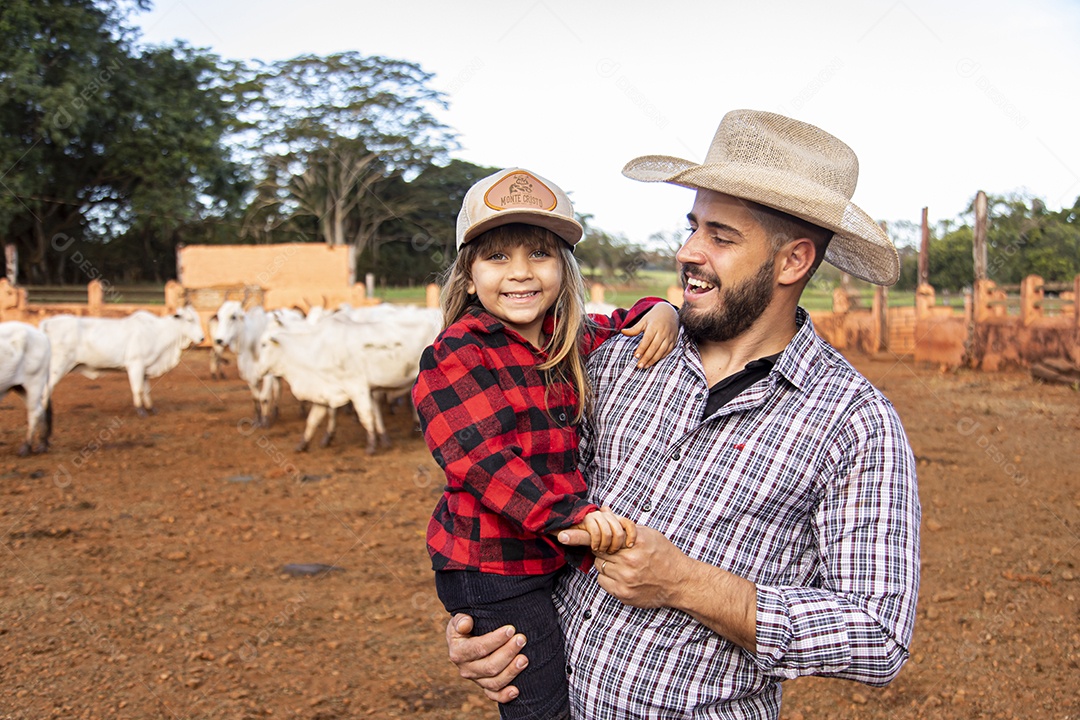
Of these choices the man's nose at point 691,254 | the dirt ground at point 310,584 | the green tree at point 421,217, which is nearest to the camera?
the man's nose at point 691,254

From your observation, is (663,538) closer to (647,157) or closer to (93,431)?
(647,157)

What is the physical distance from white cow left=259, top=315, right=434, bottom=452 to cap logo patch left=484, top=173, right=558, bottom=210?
7993 millimetres

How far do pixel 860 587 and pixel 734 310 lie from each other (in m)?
0.71

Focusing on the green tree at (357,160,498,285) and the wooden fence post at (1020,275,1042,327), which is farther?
the green tree at (357,160,498,285)

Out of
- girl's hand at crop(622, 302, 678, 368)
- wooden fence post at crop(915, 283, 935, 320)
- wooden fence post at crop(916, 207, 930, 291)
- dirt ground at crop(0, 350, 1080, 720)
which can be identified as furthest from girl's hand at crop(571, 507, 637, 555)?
wooden fence post at crop(916, 207, 930, 291)

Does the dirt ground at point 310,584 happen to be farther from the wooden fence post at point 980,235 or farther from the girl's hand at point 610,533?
the wooden fence post at point 980,235

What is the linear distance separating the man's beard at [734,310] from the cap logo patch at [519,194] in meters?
0.48

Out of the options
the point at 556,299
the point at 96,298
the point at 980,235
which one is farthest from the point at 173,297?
the point at 556,299

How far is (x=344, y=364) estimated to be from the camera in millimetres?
10000

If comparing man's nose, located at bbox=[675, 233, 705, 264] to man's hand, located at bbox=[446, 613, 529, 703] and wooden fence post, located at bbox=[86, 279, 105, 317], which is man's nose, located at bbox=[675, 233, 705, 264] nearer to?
man's hand, located at bbox=[446, 613, 529, 703]

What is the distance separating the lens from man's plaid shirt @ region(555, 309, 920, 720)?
1697mm

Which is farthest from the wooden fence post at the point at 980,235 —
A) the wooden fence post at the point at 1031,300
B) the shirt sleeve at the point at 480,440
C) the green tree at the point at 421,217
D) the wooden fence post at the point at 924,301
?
the green tree at the point at 421,217

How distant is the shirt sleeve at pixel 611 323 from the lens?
2.48m

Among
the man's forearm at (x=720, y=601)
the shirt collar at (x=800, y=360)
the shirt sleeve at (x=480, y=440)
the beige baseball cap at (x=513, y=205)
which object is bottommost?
the man's forearm at (x=720, y=601)
